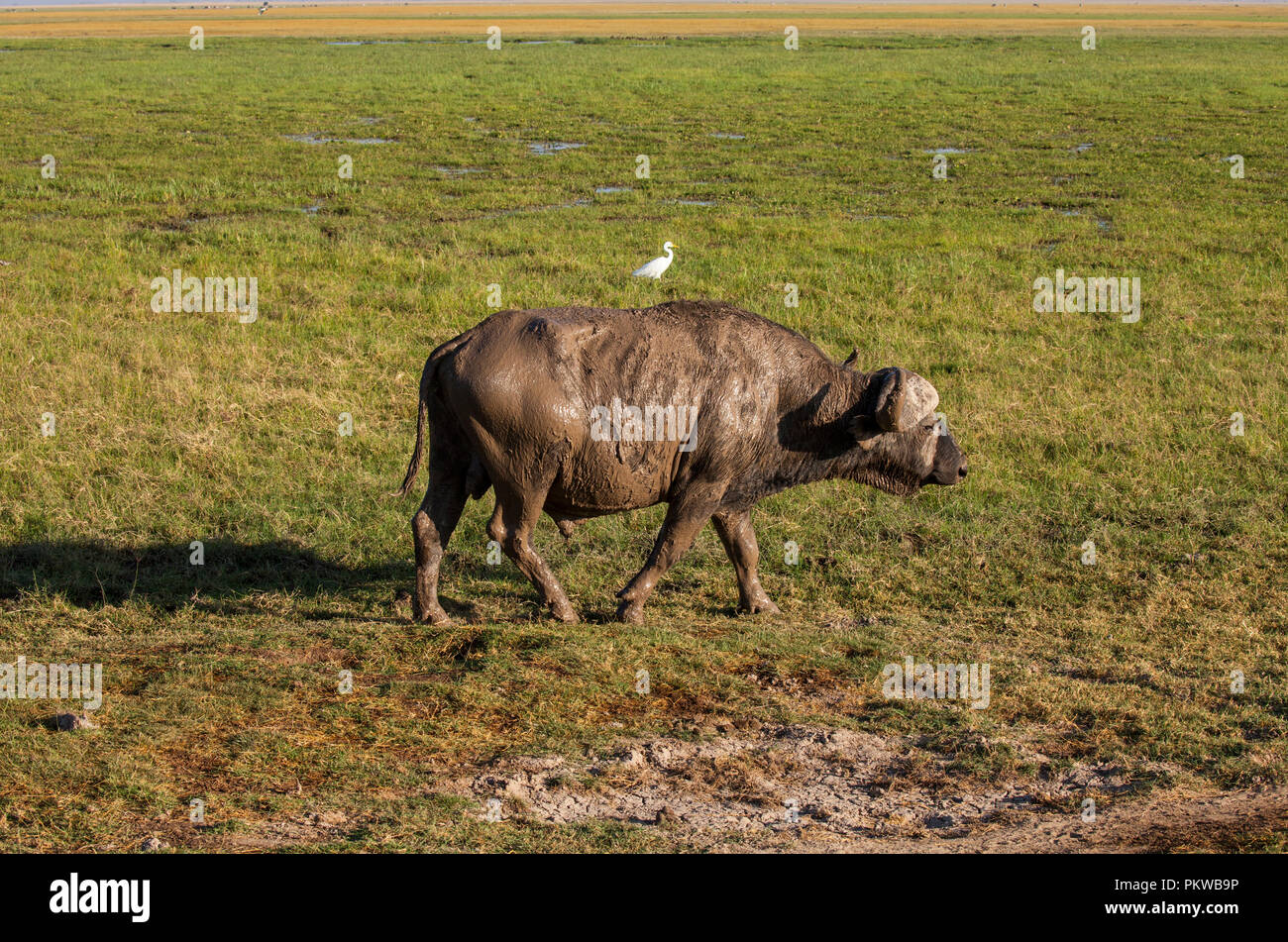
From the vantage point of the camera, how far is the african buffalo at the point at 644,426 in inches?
258

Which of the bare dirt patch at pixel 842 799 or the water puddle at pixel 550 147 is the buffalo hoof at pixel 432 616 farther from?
the water puddle at pixel 550 147

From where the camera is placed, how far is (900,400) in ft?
22.6

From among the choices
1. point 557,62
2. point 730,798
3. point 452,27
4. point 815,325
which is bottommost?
point 730,798

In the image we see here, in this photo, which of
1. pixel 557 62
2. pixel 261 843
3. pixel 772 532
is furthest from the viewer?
pixel 557 62

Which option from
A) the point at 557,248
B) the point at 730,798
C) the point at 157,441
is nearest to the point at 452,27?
the point at 557,248

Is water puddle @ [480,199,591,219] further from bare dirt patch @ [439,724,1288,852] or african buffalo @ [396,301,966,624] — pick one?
bare dirt patch @ [439,724,1288,852]

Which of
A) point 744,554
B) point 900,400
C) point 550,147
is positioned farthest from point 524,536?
point 550,147

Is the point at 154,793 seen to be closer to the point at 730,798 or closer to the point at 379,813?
the point at 379,813

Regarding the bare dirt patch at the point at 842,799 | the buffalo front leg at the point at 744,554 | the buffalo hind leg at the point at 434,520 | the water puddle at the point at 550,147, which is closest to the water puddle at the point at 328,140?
the water puddle at the point at 550,147

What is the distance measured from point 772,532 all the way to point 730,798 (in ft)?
11.9

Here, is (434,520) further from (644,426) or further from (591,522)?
(591,522)

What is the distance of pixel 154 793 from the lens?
16.3 feet

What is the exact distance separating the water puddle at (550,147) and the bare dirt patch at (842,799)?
69.4 ft

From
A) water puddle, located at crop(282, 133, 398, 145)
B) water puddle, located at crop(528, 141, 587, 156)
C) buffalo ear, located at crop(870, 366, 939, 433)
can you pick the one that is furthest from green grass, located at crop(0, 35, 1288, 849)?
water puddle, located at crop(282, 133, 398, 145)
